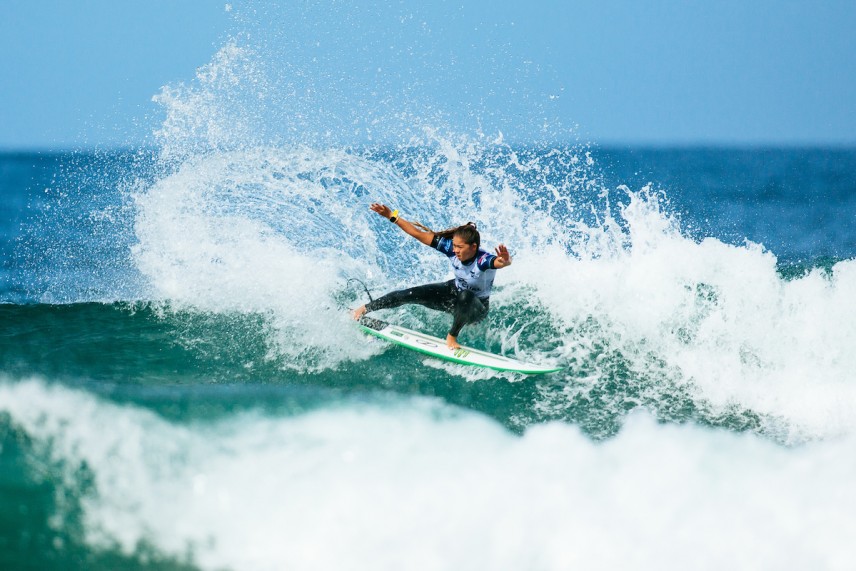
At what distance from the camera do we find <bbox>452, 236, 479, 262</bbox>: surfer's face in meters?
7.64

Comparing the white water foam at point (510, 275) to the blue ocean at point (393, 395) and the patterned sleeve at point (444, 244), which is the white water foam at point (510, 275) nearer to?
the blue ocean at point (393, 395)

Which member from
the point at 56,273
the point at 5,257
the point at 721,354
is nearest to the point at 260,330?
the point at 721,354

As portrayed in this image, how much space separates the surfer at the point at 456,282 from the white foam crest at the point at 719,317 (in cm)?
112

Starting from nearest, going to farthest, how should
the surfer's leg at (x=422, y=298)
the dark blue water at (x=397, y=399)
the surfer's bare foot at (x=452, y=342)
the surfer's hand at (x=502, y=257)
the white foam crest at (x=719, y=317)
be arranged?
the dark blue water at (x=397, y=399) → the surfer's hand at (x=502, y=257) → the white foam crest at (x=719, y=317) → the surfer's bare foot at (x=452, y=342) → the surfer's leg at (x=422, y=298)

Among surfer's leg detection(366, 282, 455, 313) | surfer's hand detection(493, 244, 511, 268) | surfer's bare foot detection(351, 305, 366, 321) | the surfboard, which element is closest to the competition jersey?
surfer's leg detection(366, 282, 455, 313)

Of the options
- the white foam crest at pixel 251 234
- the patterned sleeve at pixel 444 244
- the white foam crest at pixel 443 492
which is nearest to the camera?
the white foam crest at pixel 443 492

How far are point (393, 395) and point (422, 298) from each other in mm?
1358

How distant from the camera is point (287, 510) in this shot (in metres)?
5.69

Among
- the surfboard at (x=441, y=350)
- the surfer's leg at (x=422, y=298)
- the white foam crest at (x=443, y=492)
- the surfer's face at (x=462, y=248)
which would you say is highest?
the surfer's face at (x=462, y=248)

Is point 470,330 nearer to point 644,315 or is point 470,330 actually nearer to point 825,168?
point 644,315

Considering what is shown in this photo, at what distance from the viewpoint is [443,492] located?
19.2 ft

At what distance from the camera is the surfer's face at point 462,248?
25.1ft

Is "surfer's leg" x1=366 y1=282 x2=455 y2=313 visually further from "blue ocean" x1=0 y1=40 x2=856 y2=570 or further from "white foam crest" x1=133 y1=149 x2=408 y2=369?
"white foam crest" x1=133 y1=149 x2=408 y2=369

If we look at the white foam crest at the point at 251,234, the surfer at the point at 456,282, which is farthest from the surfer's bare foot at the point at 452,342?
the white foam crest at the point at 251,234
